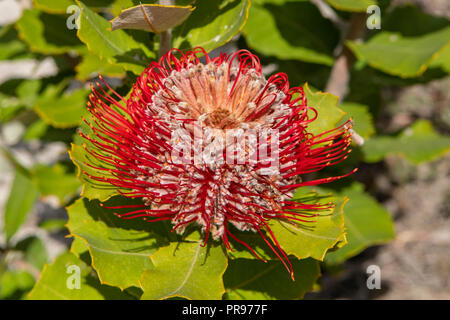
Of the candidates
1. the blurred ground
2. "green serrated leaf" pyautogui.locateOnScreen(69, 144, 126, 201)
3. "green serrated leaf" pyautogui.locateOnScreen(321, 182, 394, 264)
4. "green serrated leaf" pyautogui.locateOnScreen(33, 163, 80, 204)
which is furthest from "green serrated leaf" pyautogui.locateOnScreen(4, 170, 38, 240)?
the blurred ground

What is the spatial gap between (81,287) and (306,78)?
1.32 m

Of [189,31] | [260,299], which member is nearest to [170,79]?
[189,31]

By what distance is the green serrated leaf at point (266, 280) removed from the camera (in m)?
1.31

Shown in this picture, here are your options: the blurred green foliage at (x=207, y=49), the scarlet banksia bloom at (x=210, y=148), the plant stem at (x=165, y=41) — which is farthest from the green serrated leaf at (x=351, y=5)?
the plant stem at (x=165, y=41)

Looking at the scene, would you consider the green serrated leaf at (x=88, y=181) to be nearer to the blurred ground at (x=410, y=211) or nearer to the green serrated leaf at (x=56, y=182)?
the green serrated leaf at (x=56, y=182)

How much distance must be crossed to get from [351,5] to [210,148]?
70cm

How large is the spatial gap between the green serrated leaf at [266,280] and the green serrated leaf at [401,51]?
2.55 ft

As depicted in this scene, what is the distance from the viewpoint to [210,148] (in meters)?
1.01

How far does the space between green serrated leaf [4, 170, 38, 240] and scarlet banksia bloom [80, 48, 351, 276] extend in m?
1.36

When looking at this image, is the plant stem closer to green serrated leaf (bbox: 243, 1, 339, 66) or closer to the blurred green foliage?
the blurred green foliage

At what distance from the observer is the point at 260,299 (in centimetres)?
132

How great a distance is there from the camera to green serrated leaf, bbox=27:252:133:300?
1.37 m
